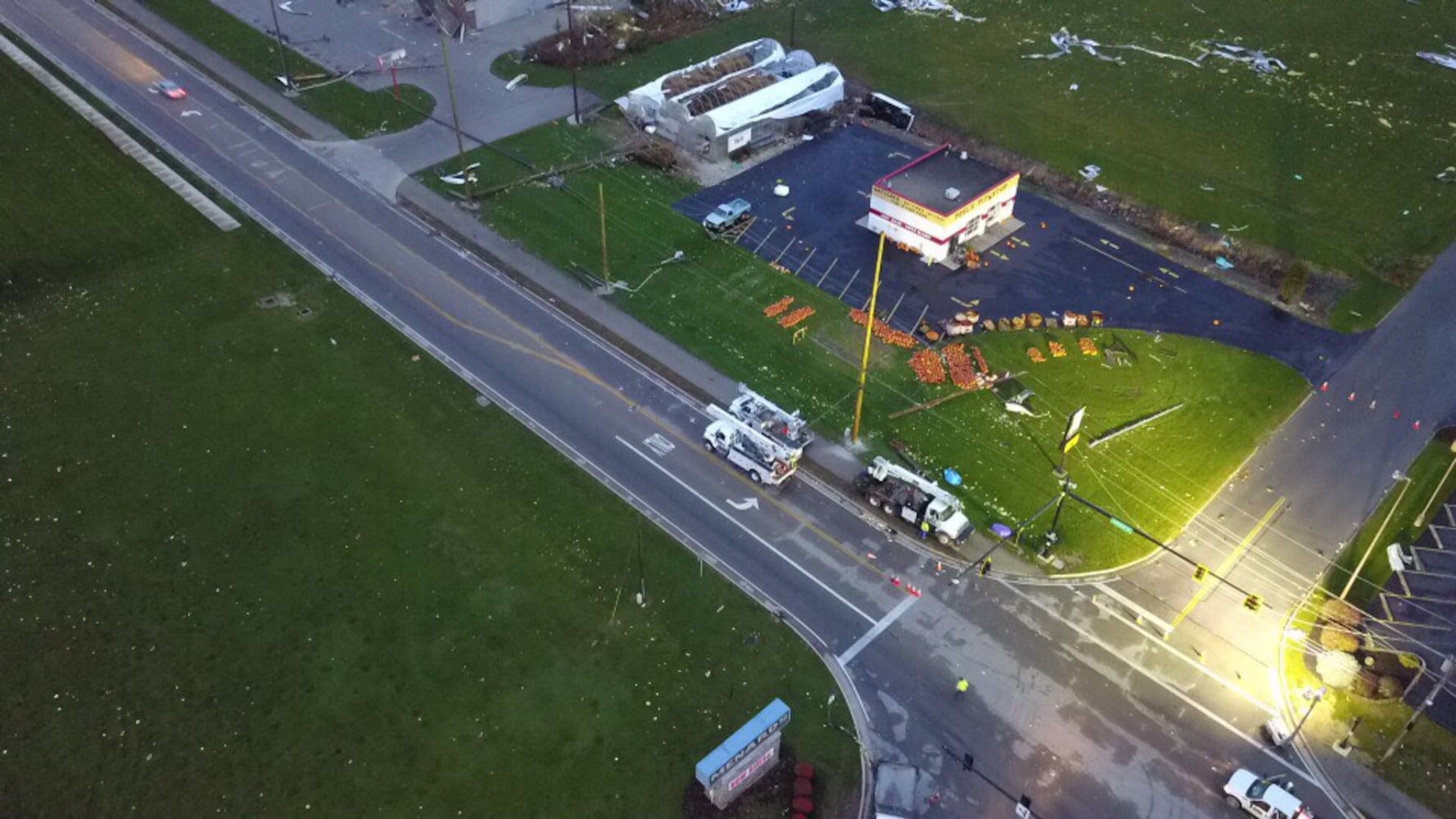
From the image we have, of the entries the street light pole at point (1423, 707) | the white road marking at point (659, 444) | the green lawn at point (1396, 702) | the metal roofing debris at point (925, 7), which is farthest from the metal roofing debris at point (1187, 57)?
the street light pole at point (1423, 707)

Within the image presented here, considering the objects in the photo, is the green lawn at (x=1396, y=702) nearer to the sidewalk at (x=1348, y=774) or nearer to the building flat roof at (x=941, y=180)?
the sidewalk at (x=1348, y=774)

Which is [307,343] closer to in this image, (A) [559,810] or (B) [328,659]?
(B) [328,659]

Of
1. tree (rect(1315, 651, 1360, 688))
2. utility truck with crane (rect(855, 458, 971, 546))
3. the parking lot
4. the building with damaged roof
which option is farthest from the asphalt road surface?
the building with damaged roof

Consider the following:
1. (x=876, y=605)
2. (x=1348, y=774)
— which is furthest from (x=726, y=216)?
(x=1348, y=774)

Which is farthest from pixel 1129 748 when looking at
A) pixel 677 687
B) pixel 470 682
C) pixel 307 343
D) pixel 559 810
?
pixel 307 343

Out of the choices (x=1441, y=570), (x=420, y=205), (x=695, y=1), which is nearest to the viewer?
(x=1441, y=570)

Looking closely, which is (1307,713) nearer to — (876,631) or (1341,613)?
(1341,613)

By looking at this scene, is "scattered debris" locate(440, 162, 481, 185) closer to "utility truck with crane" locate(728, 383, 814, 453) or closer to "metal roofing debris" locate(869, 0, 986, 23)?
"utility truck with crane" locate(728, 383, 814, 453)
